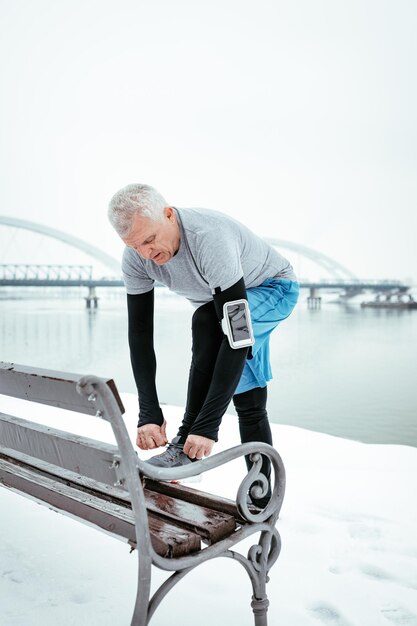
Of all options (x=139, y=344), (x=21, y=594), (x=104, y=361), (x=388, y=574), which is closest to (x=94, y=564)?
(x=21, y=594)

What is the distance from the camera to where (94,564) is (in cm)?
229

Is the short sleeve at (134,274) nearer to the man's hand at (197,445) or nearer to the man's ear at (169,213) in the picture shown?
the man's ear at (169,213)

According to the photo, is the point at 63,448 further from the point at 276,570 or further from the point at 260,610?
the point at 276,570

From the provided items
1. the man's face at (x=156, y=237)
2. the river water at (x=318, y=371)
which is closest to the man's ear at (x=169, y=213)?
the man's face at (x=156, y=237)

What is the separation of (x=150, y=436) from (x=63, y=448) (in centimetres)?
68

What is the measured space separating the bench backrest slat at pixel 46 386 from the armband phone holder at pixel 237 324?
0.64 m

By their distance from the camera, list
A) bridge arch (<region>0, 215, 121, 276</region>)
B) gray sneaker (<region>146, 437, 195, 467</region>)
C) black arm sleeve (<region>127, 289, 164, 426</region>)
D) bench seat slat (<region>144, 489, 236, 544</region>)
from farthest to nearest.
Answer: bridge arch (<region>0, 215, 121, 276</region>)
black arm sleeve (<region>127, 289, 164, 426</region>)
gray sneaker (<region>146, 437, 195, 467</region>)
bench seat slat (<region>144, 489, 236, 544</region>)

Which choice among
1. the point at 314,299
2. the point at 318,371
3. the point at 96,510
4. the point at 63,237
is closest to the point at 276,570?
the point at 96,510

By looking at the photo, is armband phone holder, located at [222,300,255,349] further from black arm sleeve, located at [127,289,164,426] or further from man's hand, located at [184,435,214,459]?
black arm sleeve, located at [127,289,164,426]

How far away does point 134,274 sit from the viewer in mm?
2340

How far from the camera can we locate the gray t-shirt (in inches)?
80.0

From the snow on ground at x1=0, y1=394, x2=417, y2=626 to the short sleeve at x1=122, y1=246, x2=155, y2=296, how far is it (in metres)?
0.97

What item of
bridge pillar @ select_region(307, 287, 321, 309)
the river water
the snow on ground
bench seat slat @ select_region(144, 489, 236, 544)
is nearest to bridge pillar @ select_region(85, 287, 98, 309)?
bridge pillar @ select_region(307, 287, 321, 309)

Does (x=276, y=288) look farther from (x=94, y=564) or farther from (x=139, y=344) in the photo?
(x=94, y=564)
